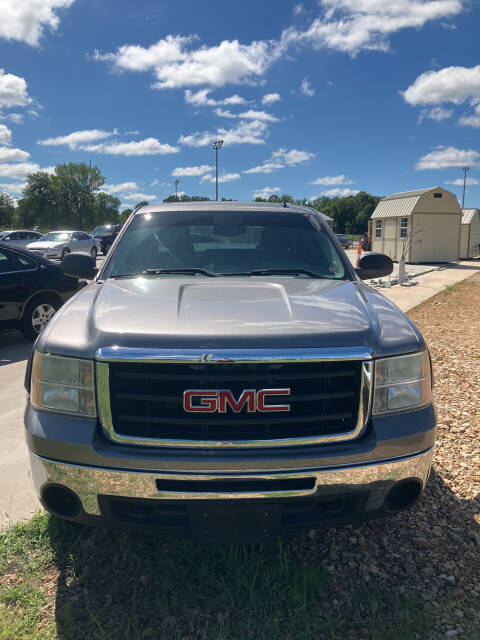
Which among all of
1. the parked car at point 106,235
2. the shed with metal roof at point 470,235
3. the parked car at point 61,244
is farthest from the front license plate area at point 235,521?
the shed with metal roof at point 470,235

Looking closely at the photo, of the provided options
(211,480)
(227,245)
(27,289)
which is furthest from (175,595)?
(27,289)

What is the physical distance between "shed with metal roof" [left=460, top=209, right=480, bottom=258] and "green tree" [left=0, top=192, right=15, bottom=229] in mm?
65066

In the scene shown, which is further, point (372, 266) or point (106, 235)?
point (106, 235)

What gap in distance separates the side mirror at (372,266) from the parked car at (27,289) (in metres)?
4.91

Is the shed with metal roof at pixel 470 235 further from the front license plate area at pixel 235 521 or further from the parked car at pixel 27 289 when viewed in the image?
A: the front license plate area at pixel 235 521

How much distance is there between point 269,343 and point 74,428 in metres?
0.88

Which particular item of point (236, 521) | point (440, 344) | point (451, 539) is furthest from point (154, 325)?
point (440, 344)

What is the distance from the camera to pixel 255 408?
1.97 m

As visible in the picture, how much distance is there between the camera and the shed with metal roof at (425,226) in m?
24.9

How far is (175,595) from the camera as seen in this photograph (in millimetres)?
2234

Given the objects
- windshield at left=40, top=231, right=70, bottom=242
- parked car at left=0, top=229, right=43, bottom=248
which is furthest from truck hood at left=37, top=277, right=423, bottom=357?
parked car at left=0, top=229, right=43, bottom=248

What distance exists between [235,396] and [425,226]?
84.2 ft

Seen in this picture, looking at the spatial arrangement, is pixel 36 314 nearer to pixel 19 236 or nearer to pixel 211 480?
pixel 211 480

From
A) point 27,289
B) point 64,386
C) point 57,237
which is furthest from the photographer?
point 57,237
